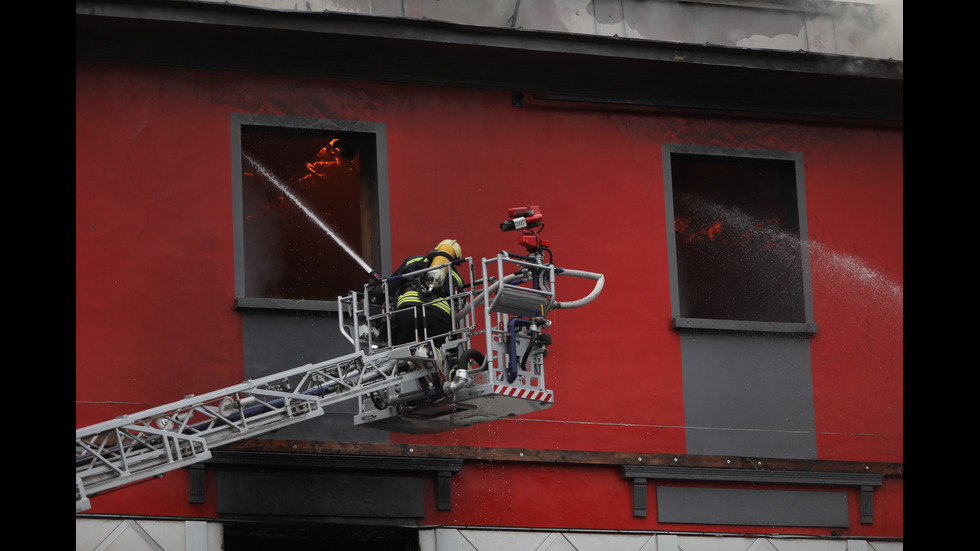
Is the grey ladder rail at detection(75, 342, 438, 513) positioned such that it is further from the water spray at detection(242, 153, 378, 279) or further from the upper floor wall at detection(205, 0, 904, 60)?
the upper floor wall at detection(205, 0, 904, 60)

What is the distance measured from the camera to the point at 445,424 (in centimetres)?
1361

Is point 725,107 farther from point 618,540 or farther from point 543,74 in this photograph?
point 618,540

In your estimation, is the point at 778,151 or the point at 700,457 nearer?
the point at 700,457

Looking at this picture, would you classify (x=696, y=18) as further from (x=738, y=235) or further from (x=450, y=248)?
(x=450, y=248)

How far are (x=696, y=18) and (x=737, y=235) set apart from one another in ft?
7.74

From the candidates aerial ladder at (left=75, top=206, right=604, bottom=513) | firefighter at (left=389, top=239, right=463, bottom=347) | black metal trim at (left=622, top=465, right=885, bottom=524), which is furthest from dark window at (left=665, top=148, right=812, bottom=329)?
firefighter at (left=389, top=239, right=463, bottom=347)

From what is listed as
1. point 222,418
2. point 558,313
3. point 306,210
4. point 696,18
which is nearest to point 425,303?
point 222,418

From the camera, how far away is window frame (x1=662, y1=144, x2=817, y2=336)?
15773 millimetres

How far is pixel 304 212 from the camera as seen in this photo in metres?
15.8

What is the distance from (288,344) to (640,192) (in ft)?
13.2

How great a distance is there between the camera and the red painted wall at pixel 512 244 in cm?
1429

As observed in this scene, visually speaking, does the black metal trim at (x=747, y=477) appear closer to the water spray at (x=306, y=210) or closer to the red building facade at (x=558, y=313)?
the red building facade at (x=558, y=313)

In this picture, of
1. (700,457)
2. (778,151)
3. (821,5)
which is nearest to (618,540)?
(700,457)

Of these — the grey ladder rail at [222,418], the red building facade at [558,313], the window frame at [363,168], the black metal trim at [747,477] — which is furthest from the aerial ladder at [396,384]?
the black metal trim at [747,477]
